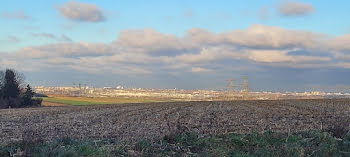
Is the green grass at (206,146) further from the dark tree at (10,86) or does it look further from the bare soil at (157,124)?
the dark tree at (10,86)

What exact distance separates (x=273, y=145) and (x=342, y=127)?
498 centimetres

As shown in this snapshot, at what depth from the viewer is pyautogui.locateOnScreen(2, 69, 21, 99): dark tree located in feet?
271

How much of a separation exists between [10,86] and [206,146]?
251 ft

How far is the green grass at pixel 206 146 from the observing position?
46.1 feet

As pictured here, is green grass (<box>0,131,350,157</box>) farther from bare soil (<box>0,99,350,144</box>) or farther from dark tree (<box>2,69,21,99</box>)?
dark tree (<box>2,69,21,99</box>)

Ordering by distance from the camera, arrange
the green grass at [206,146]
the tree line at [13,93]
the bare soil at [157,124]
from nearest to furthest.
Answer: the green grass at [206,146]
the bare soil at [157,124]
the tree line at [13,93]

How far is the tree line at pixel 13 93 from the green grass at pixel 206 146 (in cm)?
7147

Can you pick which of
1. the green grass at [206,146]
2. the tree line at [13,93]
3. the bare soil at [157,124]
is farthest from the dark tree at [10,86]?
the green grass at [206,146]

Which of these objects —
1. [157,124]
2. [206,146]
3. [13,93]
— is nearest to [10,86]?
[13,93]

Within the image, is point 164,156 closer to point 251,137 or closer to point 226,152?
point 226,152

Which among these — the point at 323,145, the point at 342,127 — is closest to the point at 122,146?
the point at 323,145

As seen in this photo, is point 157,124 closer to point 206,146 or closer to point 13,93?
point 206,146

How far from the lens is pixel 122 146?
47.6ft

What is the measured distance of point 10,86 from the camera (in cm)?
8288
